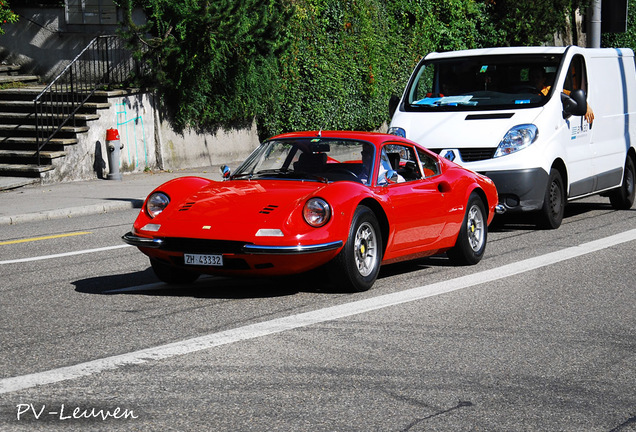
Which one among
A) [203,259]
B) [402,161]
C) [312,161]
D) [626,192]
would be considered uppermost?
[312,161]

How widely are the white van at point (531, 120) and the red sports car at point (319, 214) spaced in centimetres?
175

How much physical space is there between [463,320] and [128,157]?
14261 mm

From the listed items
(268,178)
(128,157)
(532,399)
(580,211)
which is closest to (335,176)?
(268,178)

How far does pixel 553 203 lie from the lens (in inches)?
508

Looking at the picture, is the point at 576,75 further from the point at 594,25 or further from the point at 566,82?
the point at 594,25

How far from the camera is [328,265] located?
812 cm

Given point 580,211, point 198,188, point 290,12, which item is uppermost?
point 290,12

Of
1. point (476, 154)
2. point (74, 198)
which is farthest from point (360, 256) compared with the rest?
point (74, 198)

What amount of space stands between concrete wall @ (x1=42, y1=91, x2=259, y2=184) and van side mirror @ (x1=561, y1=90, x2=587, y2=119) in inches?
381

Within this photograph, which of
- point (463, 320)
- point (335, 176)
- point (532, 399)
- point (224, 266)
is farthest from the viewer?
point (335, 176)

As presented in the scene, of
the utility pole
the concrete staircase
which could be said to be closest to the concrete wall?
the concrete staircase

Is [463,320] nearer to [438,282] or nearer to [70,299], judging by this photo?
[438,282]

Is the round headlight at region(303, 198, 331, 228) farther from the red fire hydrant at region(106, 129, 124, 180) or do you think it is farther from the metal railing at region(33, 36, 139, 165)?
the metal railing at region(33, 36, 139, 165)

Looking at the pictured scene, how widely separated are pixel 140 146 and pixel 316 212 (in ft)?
44.1
